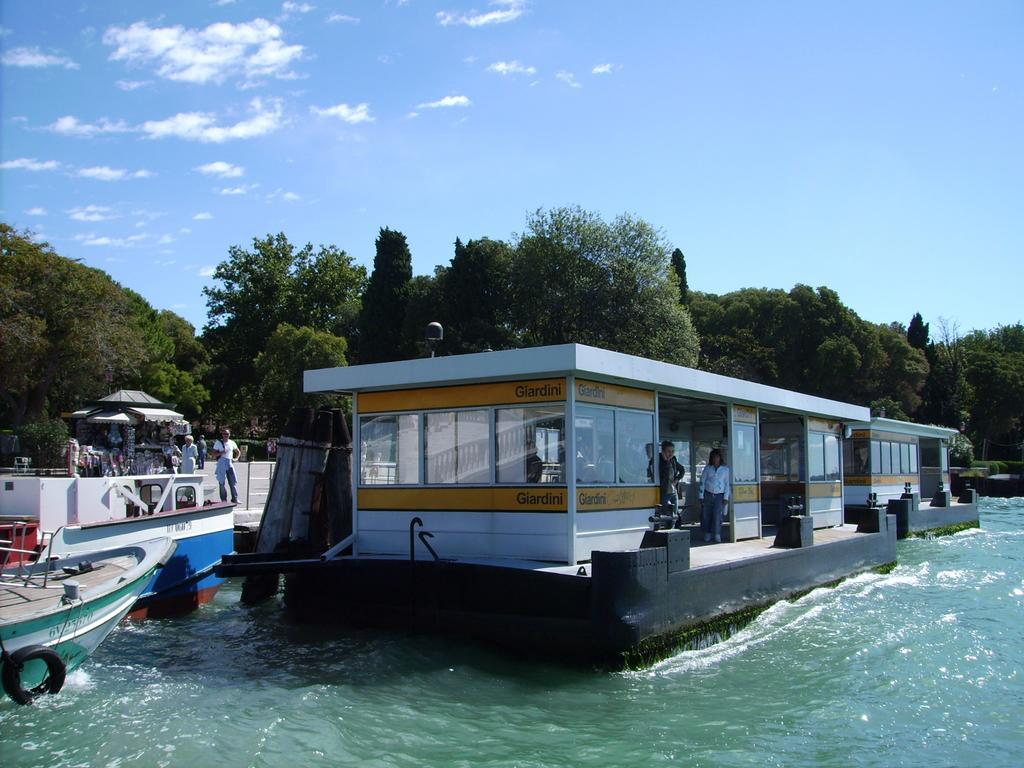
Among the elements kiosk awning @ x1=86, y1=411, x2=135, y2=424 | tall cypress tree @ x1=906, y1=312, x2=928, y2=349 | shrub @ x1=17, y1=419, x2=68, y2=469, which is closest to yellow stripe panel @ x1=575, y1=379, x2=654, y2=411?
kiosk awning @ x1=86, y1=411, x2=135, y2=424

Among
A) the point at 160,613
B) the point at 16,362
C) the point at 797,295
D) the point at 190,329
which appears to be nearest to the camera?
the point at 160,613

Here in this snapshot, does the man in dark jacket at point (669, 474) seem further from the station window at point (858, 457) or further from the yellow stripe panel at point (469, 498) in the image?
the station window at point (858, 457)

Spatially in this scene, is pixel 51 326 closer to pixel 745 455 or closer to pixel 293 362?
pixel 293 362

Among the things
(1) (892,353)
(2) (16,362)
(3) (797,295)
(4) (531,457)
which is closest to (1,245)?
(2) (16,362)

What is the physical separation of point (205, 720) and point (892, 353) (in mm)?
56770

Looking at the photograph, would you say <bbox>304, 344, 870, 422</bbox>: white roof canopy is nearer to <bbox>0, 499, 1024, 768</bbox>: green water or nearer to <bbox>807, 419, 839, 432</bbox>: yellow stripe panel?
<bbox>0, 499, 1024, 768</bbox>: green water

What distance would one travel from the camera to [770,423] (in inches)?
772

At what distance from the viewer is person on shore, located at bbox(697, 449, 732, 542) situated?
15188 mm

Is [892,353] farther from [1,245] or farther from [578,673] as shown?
[578,673]

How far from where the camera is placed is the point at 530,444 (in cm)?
1186

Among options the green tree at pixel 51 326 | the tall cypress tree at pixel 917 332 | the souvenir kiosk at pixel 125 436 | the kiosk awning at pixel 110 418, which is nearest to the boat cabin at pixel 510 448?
the souvenir kiosk at pixel 125 436

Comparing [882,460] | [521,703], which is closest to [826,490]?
[882,460]

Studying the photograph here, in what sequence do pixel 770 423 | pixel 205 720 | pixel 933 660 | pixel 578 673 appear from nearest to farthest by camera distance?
pixel 205 720
pixel 578 673
pixel 933 660
pixel 770 423

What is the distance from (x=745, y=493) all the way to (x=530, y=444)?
6.07 m
